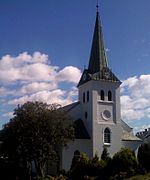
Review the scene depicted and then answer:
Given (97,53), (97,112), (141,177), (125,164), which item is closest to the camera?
(141,177)

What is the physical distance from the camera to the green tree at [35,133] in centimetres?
4606

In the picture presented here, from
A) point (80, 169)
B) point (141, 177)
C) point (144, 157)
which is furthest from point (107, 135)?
point (141, 177)

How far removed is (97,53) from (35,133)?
1989 cm

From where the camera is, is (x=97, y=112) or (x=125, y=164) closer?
(x=125, y=164)

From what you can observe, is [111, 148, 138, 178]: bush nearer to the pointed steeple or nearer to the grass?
Result: the grass

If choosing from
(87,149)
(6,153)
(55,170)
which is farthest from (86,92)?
(6,153)

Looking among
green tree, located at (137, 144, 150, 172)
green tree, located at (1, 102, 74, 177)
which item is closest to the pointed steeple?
green tree, located at (1, 102, 74, 177)

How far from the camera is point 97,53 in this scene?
59969mm

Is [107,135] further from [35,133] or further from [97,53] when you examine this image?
[35,133]

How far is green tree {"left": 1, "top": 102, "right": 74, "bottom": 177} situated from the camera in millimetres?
46062

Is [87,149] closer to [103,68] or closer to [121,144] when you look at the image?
[121,144]

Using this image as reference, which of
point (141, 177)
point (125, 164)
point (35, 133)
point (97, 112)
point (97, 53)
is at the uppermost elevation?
point (97, 53)

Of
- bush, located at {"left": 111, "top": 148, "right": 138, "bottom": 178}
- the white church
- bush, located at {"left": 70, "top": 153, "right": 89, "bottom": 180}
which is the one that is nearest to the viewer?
bush, located at {"left": 111, "top": 148, "right": 138, "bottom": 178}

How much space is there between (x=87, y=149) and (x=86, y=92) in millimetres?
9329
